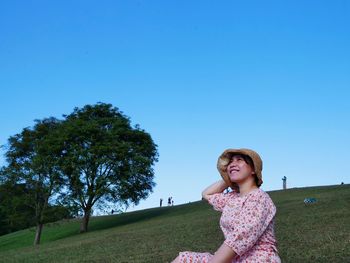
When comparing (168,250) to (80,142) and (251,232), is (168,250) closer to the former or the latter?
(251,232)

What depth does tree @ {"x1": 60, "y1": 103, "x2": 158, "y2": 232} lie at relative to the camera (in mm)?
52969

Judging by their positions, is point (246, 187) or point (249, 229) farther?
point (246, 187)

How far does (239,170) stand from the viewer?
5.52 metres

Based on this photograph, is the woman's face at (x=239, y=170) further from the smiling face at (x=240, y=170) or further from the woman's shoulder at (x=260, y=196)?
the woman's shoulder at (x=260, y=196)

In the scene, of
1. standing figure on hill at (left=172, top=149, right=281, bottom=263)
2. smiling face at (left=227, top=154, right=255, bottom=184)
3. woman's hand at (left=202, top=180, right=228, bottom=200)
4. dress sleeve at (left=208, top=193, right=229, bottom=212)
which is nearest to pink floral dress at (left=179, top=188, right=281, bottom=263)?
standing figure on hill at (left=172, top=149, right=281, bottom=263)

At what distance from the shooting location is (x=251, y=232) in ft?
16.3

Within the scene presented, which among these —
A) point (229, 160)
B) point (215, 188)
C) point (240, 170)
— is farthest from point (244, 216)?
point (215, 188)

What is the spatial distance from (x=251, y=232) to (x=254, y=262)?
0.38 metres

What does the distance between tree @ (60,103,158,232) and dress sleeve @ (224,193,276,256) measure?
1896 inches

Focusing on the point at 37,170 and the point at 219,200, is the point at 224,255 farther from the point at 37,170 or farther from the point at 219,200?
the point at 37,170

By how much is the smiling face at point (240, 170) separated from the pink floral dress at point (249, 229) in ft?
0.71

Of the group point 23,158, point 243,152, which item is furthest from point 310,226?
point 23,158

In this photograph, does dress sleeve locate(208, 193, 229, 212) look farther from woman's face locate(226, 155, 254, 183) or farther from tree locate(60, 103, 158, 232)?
tree locate(60, 103, 158, 232)

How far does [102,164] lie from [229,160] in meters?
49.8
